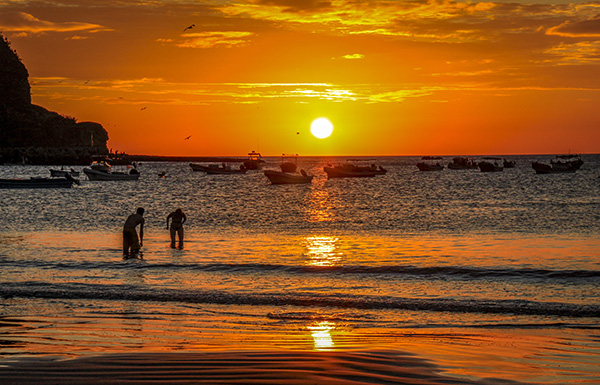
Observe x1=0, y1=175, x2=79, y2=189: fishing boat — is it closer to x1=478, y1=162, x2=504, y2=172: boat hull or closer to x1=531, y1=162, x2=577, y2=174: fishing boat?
x1=531, y1=162, x2=577, y2=174: fishing boat

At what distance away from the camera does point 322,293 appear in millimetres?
17656

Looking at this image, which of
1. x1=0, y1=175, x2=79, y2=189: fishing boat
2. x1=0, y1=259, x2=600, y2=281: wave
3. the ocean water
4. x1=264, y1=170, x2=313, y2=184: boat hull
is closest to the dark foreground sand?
the ocean water

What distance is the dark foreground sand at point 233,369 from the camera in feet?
26.2

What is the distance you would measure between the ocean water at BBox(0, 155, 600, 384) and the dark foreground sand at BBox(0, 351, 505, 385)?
2.23 feet

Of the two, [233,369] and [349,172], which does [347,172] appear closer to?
[349,172]

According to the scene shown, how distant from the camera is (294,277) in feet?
67.8

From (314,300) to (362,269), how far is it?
20.1ft

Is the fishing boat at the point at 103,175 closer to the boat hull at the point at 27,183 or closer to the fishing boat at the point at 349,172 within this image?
the boat hull at the point at 27,183

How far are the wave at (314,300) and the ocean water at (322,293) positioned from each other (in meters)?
0.05

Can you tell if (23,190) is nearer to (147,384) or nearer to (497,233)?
(497,233)

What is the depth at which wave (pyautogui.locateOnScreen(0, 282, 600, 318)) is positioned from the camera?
601 inches

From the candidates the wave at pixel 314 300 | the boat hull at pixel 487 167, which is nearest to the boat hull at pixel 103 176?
the boat hull at pixel 487 167

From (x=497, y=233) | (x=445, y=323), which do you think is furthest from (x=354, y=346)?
(x=497, y=233)

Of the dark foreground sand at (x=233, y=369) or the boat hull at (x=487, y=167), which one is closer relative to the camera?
the dark foreground sand at (x=233, y=369)
